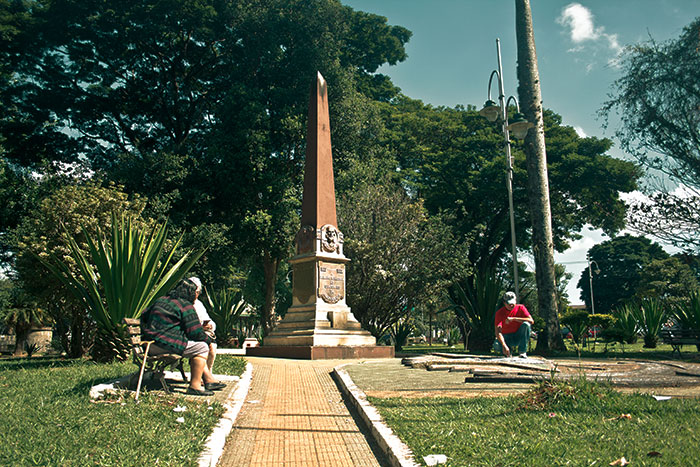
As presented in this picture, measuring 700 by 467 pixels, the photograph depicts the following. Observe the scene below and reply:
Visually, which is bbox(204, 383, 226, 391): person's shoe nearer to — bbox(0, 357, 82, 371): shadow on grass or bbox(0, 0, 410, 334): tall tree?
bbox(0, 357, 82, 371): shadow on grass

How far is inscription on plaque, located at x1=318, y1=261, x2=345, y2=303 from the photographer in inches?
557

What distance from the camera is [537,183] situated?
51.8 ft

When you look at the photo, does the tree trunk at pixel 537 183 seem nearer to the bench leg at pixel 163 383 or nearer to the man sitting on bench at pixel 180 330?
the man sitting on bench at pixel 180 330

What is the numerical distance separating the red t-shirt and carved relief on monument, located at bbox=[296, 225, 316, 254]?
630 centimetres

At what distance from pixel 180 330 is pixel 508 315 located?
6.10 m

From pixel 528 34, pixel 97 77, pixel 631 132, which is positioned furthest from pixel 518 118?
pixel 97 77

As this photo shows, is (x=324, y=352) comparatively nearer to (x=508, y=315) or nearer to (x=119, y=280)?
(x=508, y=315)

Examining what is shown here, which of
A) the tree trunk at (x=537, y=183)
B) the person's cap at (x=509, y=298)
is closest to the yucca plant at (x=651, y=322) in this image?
the tree trunk at (x=537, y=183)

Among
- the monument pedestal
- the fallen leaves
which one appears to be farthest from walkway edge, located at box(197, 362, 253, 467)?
the monument pedestal

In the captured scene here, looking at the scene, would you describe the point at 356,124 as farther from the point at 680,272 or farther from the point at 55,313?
the point at 680,272

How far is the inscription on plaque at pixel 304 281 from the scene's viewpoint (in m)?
14.3

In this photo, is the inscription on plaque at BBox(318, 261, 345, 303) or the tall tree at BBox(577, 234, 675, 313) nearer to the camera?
the inscription on plaque at BBox(318, 261, 345, 303)

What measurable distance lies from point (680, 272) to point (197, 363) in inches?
2119

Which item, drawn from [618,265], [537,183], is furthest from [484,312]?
[618,265]
